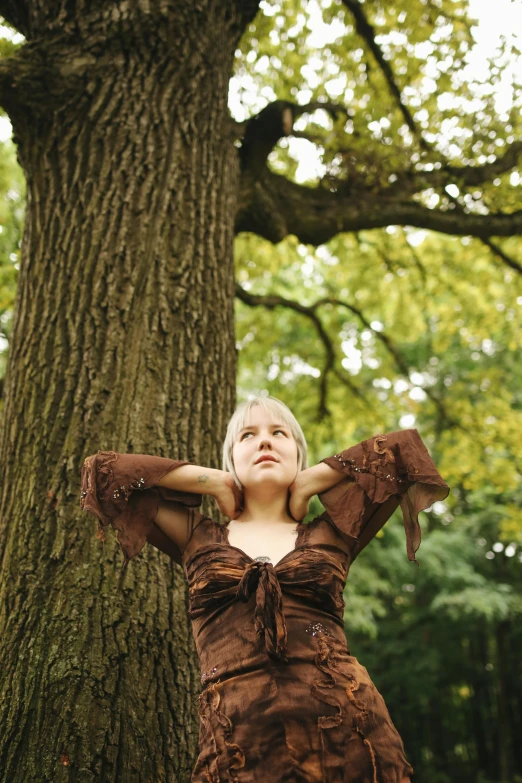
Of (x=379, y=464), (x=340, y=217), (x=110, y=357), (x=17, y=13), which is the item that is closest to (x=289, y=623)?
(x=379, y=464)

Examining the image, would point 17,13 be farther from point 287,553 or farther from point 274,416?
point 287,553

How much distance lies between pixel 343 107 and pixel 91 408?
13.1 ft

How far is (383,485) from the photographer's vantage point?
2.21m

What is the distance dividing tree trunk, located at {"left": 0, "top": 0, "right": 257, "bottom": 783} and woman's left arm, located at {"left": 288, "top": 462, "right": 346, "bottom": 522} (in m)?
0.73

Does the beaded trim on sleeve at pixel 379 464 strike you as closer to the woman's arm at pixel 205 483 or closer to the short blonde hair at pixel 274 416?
the short blonde hair at pixel 274 416

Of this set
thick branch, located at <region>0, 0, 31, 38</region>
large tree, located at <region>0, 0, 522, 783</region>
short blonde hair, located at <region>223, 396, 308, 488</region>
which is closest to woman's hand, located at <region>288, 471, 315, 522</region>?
short blonde hair, located at <region>223, 396, 308, 488</region>

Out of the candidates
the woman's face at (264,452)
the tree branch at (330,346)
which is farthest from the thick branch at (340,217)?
the woman's face at (264,452)

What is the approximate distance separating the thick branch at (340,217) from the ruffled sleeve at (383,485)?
3086 mm

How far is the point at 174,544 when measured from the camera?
2369 millimetres

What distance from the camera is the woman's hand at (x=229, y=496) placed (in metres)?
2.35

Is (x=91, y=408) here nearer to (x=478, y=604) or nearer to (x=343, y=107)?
(x=343, y=107)

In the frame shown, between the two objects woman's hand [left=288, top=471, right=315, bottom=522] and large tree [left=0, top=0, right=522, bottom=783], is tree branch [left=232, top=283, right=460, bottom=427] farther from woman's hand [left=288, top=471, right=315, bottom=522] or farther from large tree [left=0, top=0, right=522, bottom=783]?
woman's hand [left=288, top=471, right=315, bottom=522]

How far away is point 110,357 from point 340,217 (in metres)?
2.92

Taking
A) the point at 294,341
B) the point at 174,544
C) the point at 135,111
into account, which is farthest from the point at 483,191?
the point at 294,341
